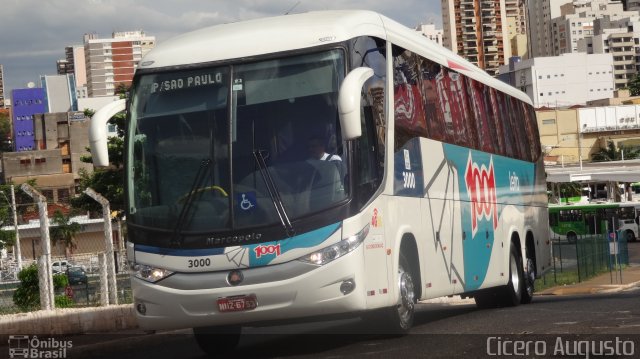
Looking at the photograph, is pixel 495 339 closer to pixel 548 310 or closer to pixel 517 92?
pixel 548 310

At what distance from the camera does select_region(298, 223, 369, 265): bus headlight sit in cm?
1233

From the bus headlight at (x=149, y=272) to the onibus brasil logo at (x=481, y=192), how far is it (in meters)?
6.20

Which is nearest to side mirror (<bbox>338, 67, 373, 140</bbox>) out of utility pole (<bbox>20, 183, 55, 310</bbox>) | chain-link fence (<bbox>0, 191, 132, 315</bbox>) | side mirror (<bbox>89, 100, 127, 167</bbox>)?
side mirror (<bbox>89, 100, 127, 167</bbox>)

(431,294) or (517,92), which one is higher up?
(517,92)

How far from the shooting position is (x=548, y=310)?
A: 1742cm

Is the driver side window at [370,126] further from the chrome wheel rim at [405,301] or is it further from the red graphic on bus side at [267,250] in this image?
the chrome wheel rim at [405,301]

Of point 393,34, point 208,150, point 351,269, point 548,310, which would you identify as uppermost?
point 393,34

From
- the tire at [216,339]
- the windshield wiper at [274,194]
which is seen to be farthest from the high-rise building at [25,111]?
the windshield wiper at [274,194]

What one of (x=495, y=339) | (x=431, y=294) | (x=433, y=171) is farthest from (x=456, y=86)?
(x=495, y=339)

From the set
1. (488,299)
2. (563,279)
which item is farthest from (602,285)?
(488,299)

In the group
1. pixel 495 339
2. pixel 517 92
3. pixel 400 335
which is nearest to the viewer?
pixel 495 339

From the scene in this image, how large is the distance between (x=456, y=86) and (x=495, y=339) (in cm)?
616

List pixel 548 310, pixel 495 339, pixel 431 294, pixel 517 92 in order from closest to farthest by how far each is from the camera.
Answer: pixel 495 339, pixel 431 294, pixel 548 310, pixel 517 92

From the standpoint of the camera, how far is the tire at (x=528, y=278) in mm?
21531
